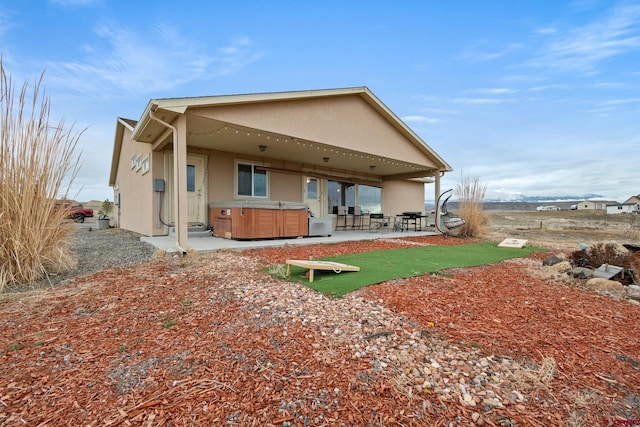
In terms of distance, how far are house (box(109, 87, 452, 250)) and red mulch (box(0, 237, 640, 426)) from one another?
2.92 meters

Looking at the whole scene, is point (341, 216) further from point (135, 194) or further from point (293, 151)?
point (135, 194)

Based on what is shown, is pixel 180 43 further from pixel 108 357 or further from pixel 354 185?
pixel 108 357

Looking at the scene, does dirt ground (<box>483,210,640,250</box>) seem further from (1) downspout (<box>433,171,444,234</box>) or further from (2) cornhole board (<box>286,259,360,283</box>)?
(2) cornhole board (<box>286,259,360,283</box>)

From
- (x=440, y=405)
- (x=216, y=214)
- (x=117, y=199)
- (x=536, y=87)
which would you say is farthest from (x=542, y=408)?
(x=117, y=199)

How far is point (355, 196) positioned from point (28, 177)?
10.4 m

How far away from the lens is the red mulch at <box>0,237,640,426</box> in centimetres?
123

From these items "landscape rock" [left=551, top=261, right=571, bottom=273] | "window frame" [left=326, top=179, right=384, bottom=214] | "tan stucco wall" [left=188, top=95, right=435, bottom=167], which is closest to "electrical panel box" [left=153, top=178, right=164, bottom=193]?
"tan stucco wall" [left=188, top=95, right=435, bottom=167]

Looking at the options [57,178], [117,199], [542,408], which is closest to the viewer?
[542,408]

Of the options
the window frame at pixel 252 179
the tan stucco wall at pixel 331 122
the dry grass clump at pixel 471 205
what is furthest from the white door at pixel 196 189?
the dry grass clump at pixel 471 205

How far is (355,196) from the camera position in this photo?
12.2 m

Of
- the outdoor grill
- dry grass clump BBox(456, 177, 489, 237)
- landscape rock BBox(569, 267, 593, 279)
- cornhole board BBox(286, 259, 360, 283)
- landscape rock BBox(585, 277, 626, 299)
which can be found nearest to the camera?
landscape rock BBox(585, 277, 626, 299)

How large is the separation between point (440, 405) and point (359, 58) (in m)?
12.4

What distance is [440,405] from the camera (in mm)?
1283

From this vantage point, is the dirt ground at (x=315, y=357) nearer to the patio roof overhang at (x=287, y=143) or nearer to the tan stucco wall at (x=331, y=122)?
the patio roof overhang at (x=287, y=143)
